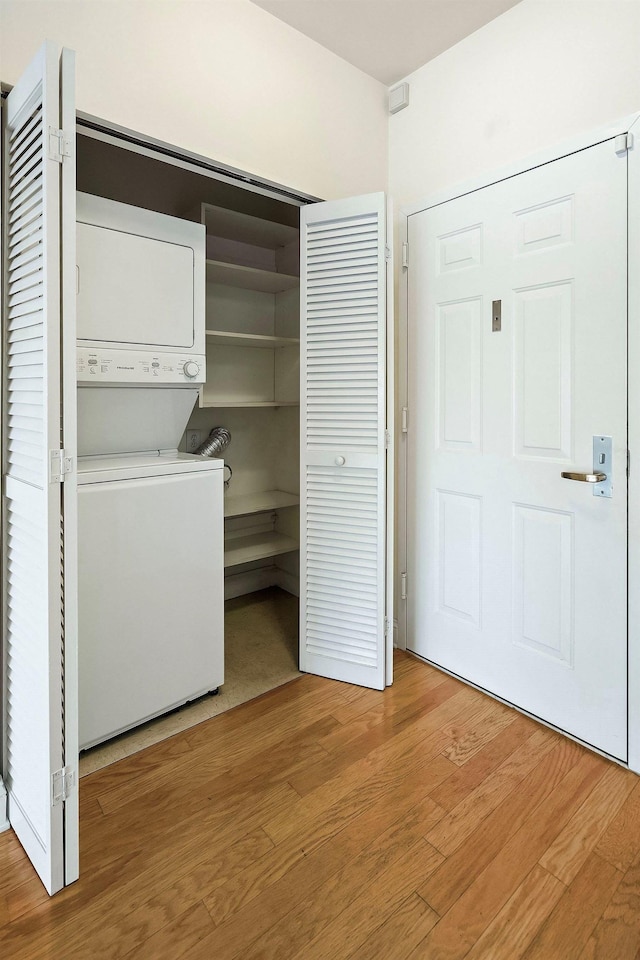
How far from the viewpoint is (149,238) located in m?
2.07

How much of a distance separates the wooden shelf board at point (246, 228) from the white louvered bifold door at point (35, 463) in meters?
1.16

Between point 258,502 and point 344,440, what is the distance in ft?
3.41

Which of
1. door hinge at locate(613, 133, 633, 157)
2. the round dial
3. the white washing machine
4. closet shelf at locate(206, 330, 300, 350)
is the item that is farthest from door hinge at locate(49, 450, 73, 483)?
door hinge at locate(613, 133, 633, 157)

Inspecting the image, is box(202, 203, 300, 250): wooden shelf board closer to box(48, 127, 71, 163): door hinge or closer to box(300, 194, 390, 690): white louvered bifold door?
box(300, 194, 390, 690): white louvered bifold door

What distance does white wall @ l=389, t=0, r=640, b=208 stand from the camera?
5.73ft

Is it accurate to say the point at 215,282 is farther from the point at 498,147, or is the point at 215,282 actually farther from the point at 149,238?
the point at 498,147

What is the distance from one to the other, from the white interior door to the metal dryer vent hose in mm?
1106

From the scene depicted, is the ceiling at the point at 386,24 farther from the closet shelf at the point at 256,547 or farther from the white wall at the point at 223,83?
the closet shelf at the point at 256,547

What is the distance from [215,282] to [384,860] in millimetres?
2777

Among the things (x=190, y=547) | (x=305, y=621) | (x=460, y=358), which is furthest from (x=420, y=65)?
(x=305, y=621)

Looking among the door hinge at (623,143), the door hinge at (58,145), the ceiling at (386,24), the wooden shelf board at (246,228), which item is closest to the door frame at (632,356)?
the door hinge at (623,143)

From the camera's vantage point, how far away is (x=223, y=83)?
6.42 ft

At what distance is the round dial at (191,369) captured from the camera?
220 cm

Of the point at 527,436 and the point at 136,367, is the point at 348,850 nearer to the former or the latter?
the point at 527,436
